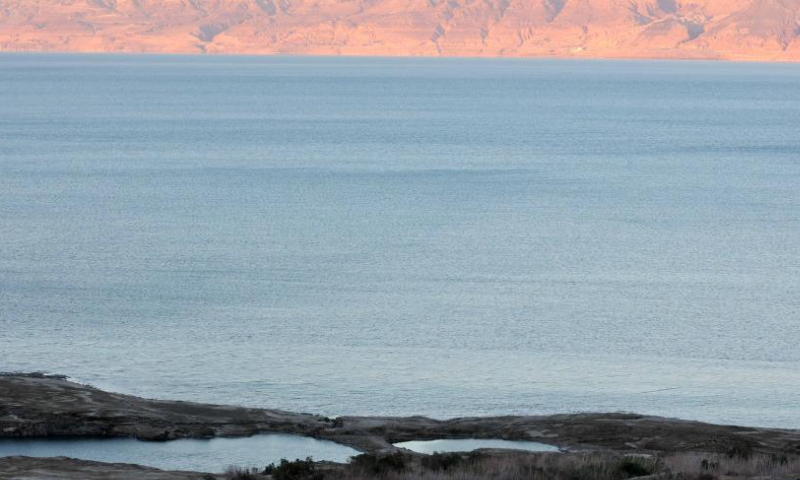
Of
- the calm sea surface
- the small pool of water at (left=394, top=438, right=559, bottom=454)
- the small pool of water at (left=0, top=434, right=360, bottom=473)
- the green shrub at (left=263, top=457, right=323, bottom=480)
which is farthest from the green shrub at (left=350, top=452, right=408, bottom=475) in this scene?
the calm sea surface

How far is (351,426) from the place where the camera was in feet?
96.6

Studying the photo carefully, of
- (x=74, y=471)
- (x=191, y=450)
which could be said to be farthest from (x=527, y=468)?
(x=191, y=450)

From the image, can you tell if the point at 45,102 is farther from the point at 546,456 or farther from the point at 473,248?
the point at 546,456

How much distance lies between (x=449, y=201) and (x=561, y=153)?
3636 centimetres

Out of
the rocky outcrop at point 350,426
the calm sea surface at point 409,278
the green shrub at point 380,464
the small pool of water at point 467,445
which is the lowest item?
the green shrub at point 380,464

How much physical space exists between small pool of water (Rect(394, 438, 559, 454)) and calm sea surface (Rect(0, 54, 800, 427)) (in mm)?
4335

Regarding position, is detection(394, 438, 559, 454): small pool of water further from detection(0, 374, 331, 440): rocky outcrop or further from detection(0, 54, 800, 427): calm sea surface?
detection(0, 54, 800, 427): calm sea surface

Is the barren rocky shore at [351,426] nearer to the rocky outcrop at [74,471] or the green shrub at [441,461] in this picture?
the rocky outcrop at [74,471]

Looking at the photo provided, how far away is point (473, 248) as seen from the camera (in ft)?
186

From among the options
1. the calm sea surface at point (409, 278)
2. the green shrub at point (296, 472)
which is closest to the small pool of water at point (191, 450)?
the calm sea surface at point (409, 278)

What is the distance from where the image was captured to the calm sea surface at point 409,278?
118 ft

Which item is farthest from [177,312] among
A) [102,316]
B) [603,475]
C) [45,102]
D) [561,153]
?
[45,102]

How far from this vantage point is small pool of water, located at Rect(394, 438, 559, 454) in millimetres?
28188

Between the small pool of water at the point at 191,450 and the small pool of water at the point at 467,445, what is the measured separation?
139 centimetres
